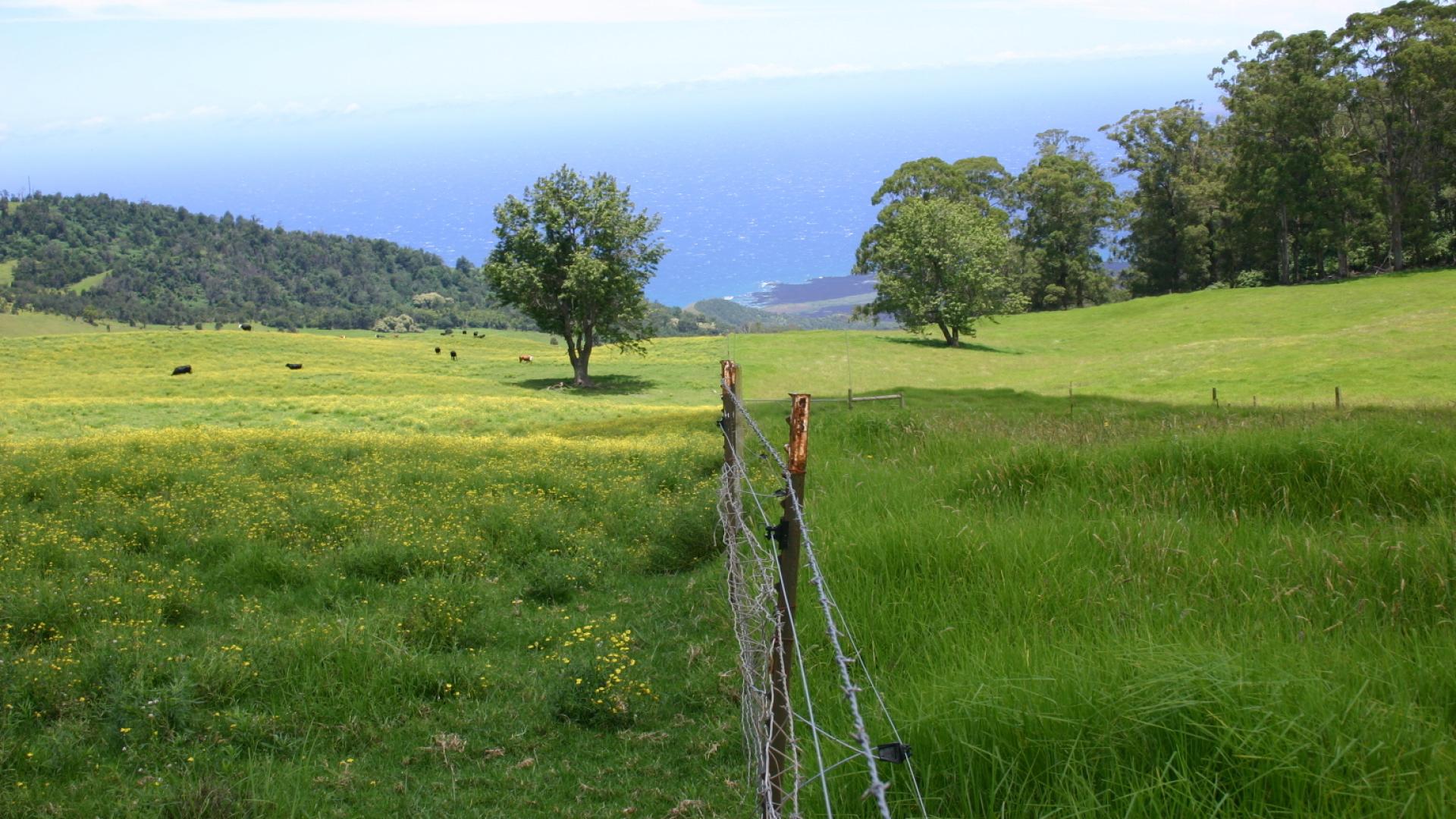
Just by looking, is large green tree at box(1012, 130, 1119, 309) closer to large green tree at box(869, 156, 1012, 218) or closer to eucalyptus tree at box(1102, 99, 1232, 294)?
eucalyptus tree at box(1102, 99, 1232, 294)

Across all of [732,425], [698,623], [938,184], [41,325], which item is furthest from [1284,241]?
[41,325]

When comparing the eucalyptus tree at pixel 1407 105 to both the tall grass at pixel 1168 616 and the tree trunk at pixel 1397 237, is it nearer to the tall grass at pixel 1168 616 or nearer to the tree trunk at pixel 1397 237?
the tree trunk at pixel 1397 237

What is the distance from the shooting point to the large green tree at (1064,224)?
8481 cm

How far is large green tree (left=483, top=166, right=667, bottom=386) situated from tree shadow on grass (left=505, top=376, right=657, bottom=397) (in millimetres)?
931

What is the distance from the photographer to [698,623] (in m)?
8.31

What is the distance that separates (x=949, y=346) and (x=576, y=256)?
24713mm

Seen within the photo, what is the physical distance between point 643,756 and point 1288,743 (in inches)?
158

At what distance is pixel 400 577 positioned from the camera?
975 centimetres

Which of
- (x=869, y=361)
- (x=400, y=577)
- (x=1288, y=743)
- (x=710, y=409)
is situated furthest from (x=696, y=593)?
(x=869, y=361)

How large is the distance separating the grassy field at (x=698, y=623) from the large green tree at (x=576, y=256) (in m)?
35.5

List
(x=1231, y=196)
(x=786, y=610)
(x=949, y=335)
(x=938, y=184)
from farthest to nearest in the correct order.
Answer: (x=938, y=184), (x=1231, y=196), (x=949, y=335), (x=786, y=610)

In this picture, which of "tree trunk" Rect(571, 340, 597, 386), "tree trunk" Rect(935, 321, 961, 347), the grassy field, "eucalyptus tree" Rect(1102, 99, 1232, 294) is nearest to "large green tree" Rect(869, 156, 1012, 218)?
"eucalyptus tree" Rect(1102, 99, 1232, 294)

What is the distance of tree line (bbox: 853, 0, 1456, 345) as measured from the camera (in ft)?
196

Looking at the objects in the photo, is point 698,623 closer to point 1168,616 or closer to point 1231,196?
point 1168,616
